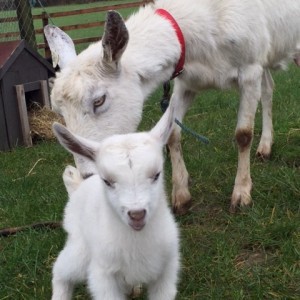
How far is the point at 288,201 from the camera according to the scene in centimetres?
382

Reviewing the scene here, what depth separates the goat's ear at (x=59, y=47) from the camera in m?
3.76

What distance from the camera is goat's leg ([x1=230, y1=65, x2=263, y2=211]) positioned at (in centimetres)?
406

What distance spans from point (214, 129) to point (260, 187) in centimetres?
183

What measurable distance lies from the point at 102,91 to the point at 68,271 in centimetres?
110

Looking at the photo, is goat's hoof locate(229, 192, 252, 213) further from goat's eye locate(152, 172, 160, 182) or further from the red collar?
goat's eye locate(152, 172, 160, 182)

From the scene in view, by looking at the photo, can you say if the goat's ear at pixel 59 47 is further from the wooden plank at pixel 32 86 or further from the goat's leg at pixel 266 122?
the wooden plank at pixel 32 86

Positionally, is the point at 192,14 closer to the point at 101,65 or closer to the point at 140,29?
the point at 140,29

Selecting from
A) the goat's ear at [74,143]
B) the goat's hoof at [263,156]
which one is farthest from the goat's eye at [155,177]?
the goat's hoof at [263,156]

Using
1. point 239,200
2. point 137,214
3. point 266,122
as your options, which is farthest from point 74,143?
point 266,122

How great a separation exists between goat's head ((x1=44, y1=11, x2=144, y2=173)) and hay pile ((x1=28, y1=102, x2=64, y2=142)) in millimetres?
3201

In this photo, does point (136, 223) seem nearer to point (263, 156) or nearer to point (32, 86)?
point (263, 156)

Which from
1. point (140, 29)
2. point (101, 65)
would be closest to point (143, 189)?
point (101, 65)

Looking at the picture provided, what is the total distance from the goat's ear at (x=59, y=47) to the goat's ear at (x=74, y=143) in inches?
59.8

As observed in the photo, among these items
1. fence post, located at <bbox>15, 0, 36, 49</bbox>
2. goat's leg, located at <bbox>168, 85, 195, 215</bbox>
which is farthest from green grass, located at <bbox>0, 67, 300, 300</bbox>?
fence post, located at <bbox>15, 0, 36, 49</bbox>
